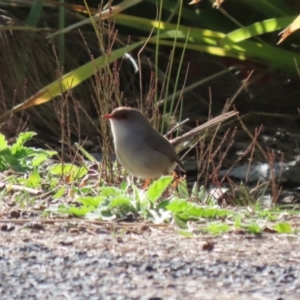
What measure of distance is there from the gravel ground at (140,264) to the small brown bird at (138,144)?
1.78 m

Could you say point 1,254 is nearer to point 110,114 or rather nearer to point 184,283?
point 184,283

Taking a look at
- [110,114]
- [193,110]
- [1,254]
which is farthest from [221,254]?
[193,110]

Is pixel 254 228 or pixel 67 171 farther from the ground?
pixel 254 228

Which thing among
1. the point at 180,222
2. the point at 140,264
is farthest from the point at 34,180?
the point at 140,264

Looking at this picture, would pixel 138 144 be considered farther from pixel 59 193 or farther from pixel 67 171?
pixel 59 193

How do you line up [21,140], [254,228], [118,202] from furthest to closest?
[21,140] → [118,202] → [254,228]

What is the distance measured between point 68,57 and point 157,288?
6.01 meters

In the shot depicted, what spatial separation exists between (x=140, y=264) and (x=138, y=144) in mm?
2526

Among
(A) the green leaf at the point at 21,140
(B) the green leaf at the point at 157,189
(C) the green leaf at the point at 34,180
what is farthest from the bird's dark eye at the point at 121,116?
(B) the green leaf at the point at 157,189

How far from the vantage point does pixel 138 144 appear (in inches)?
232

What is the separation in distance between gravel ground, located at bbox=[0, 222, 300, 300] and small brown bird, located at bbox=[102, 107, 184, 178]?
1784 mm

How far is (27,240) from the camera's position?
374cm

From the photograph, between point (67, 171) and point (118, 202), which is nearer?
point (118, 202)

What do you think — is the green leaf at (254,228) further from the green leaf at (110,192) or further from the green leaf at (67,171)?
the green leaf at (67,171)
